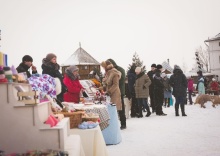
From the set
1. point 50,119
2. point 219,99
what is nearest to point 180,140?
point 50,119

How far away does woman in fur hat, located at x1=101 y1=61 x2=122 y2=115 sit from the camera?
768 centimetres

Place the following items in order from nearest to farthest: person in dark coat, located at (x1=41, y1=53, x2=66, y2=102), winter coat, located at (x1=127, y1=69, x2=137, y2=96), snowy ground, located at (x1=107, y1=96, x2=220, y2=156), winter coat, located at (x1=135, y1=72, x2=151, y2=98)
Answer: snowy ground, located at (x1=107, y1=96, x2=220, y2=156) < person in dark coat, located at (x1=41, y1=53, x2=66, y2=102) < winter coat, located at (x1=135, y1=72, x2=151, y2=98) < winter coat, located at (x1=127, y1=69, x2=137, y2=96)

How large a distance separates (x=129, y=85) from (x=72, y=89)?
4.92 m

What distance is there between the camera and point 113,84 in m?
7.79

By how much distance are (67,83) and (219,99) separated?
9.74 m

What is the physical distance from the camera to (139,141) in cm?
663

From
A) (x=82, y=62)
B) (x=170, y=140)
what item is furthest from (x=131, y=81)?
(x=82, y=62)

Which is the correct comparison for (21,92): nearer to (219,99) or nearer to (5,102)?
(5,102)

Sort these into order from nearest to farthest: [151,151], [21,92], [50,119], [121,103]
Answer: [21,92] < [50,119] < [151,151] < [121,103]

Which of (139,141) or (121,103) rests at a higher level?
(121,103)

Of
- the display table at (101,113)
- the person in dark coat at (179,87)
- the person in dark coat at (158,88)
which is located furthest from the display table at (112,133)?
the person in dark coat at (158,88)

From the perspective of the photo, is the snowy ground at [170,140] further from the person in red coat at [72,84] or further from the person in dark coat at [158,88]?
the person in dark coat at [158,88]

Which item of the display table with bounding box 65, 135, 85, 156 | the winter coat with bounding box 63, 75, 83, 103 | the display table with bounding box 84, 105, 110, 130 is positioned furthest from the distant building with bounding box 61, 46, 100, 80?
the display table with bounding box 65, 135, 85, 156

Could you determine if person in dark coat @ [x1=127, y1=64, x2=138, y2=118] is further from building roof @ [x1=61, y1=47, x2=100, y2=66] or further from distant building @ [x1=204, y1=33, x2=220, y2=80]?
distant building @ [x1=204, y1=33, x2=220, y2=80]
